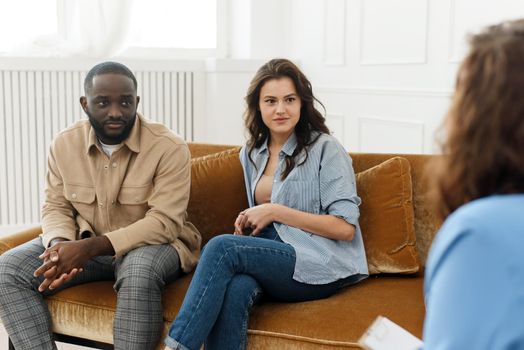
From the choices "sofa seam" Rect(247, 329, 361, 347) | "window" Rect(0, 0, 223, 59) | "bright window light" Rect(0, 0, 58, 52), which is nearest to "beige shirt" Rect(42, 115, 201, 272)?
"sofa seam" Rect(247, 329, 361, 347)

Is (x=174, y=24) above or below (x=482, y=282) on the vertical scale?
above

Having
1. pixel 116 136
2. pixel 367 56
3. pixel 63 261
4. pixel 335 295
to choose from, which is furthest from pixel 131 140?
pixel 367 56

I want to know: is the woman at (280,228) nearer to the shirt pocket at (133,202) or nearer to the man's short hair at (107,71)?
the shirt pocket at (133,202)

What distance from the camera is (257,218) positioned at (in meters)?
2.23

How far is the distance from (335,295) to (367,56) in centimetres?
214

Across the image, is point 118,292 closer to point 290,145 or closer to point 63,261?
point 63,261

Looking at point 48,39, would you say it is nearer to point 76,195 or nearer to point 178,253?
point 76,195

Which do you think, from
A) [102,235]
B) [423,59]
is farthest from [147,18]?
[102,235]

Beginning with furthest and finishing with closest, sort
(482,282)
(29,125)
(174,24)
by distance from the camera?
(174,24) < (29,125) < (482,282)

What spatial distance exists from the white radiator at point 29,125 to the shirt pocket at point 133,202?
204 cm

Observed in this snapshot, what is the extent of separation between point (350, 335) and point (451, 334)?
3.87 feet

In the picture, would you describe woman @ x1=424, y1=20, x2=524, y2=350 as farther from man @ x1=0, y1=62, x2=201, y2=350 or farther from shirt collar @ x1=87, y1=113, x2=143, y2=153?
shirt collar @ x1=87, y1=113, x2=143, y2=153

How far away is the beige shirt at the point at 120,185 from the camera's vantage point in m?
2.30

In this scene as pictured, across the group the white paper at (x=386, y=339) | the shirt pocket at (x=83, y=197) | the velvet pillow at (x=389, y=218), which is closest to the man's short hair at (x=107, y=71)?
the shirt pocket at (x=83, y=197)
